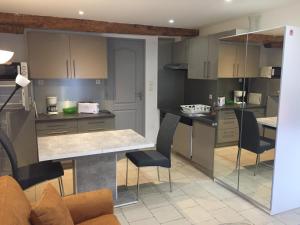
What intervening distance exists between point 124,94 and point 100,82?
20.2 inches

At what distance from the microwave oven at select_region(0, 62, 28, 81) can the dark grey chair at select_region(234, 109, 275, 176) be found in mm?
2989

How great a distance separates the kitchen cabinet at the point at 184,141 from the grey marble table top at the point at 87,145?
1.28 m

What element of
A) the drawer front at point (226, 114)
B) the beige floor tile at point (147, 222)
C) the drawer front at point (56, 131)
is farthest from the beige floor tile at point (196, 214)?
the drawer front at point (56, 131)

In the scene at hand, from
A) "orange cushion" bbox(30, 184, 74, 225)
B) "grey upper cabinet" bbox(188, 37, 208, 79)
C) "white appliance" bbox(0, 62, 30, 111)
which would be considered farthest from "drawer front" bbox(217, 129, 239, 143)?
"white appliance" bbox(0, 62, 30, 111)

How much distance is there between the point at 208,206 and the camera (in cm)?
288

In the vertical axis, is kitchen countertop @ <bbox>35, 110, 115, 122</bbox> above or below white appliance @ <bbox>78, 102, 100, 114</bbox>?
below

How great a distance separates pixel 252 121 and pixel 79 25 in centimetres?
289

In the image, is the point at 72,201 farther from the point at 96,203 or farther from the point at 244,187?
the point at 244,187

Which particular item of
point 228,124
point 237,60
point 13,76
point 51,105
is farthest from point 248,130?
point 13,76

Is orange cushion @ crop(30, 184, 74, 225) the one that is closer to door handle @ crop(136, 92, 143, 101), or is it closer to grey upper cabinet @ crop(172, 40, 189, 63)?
door handle @ crop(136, 92, 143, 101)

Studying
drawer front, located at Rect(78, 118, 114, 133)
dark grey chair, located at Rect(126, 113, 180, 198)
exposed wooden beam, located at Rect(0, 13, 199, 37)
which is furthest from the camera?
drawer front, located at Rect(78, 118, 114, 133)

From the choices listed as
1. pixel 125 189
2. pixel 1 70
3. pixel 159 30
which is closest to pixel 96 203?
pixel 125 189

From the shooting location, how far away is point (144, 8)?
3307mm

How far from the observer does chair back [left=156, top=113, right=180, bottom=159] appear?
307cm
